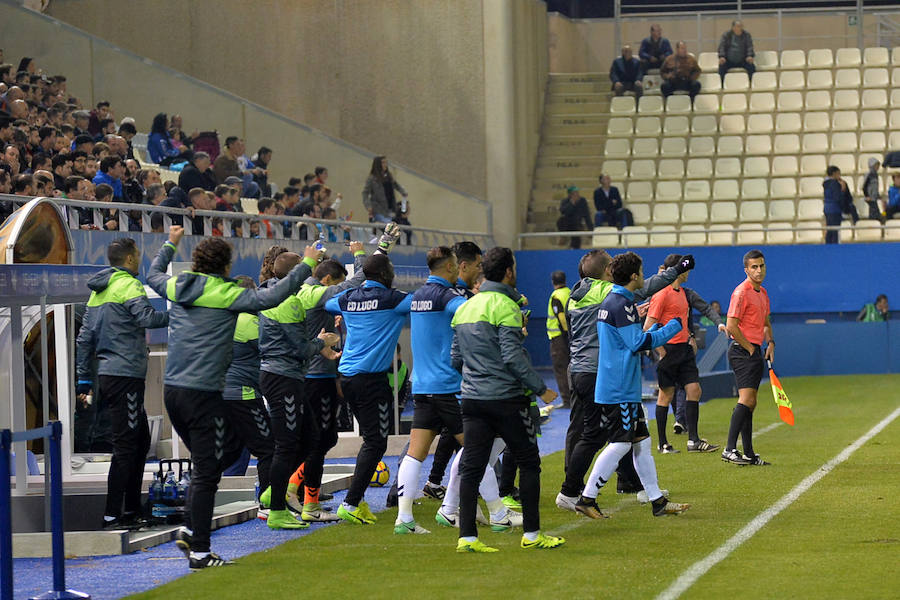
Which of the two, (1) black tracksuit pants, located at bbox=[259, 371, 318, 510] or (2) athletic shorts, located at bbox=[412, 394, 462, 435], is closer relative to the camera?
(2) athletic shorts, located at bbox=[412, 394, 462, 435]

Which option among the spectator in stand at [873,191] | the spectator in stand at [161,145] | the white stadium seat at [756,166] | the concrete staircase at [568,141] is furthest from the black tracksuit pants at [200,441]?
the white stadium seat at [756,166]

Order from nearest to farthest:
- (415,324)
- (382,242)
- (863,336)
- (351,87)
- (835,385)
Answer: (415,324)
(382,242)
(835,385)
(863,336)
(351,87)

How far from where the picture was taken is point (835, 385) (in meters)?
24.6

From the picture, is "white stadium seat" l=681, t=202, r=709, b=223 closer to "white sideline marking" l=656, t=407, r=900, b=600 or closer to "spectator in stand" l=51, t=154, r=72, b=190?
"white sideline marking" l=656, t=407, r=900, b=600

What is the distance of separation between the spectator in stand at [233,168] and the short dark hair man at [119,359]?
416 inches

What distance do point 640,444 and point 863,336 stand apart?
18.2 metres

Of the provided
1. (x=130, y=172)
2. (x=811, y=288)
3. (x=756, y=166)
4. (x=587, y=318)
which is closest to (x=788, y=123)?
(x=756, y=166)

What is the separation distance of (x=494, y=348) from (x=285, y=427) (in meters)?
2.19

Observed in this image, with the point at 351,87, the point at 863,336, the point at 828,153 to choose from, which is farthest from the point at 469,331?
the point at 828,153

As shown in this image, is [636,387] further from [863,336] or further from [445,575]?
[863,336]

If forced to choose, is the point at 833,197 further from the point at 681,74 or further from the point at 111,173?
the point at 111,173

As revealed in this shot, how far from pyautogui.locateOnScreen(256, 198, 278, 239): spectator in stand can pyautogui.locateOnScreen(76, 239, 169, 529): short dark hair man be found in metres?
8.14

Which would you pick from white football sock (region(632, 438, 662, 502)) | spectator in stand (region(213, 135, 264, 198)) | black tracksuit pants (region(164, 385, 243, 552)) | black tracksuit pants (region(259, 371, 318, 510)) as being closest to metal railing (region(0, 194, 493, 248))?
spectator in stand (region(213, 135, 264, 198))

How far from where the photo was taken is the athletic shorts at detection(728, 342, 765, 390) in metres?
13.3
